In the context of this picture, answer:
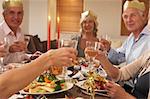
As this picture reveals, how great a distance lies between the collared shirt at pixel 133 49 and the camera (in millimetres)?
2348

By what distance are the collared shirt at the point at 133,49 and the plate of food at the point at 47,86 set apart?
0.99 m

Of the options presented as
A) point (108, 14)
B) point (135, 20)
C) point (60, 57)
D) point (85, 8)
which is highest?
point (85, 8)

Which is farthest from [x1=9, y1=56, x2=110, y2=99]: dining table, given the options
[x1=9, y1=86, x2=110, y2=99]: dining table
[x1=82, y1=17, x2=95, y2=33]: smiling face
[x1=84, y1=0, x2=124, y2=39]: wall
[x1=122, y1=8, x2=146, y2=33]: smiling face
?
[x1=84, y1=0, x2=124, y2=39]: wall

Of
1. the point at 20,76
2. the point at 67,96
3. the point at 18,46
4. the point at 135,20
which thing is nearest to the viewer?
the point at 20,76

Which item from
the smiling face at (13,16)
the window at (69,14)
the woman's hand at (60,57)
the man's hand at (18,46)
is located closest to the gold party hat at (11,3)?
the smiling face at (13,16)

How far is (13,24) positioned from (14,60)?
0.45 m

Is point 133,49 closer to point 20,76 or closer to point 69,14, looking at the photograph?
point 20,76

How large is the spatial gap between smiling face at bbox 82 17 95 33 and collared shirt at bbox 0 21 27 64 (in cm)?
78

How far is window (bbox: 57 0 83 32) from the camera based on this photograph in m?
6.41

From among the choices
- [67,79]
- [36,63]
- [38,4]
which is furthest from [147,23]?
[38,4]

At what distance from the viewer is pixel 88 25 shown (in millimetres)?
3168

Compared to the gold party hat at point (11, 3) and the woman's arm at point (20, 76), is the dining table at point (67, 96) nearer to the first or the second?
the woman's arm at point (20, 76)

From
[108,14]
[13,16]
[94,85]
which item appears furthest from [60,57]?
[108,14]

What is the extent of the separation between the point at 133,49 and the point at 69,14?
415 cm
